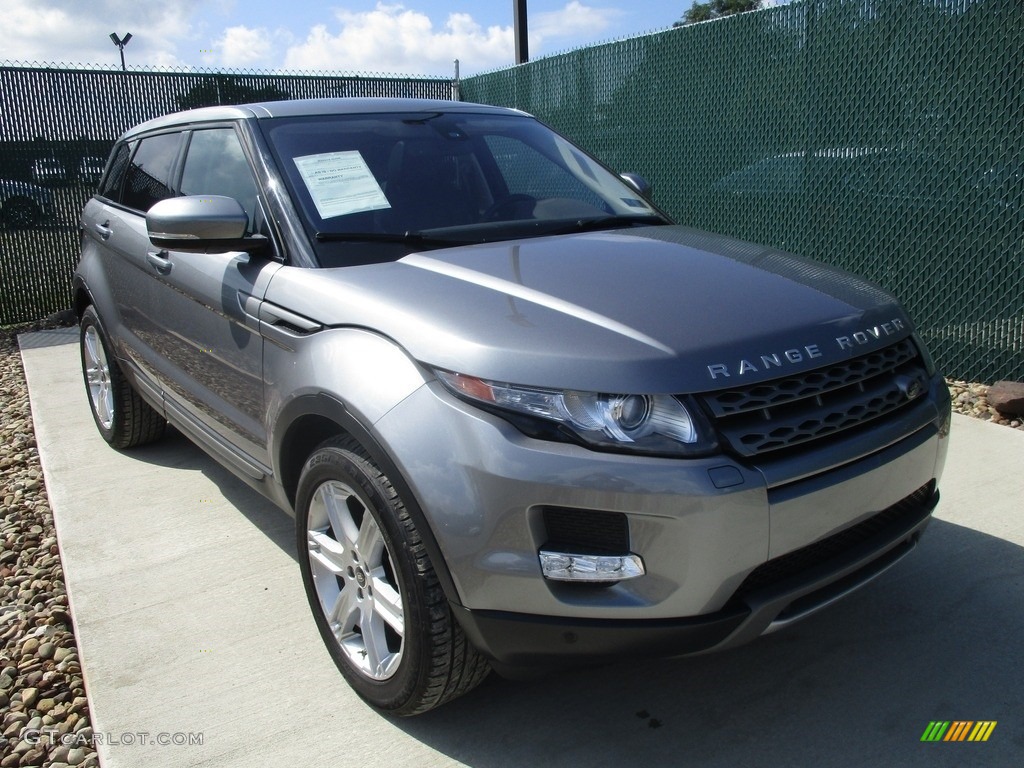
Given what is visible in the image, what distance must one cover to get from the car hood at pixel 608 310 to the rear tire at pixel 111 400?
7.67 ft

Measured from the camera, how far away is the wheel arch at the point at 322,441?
7.15ft

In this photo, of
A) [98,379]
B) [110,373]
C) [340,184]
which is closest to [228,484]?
[110,373]

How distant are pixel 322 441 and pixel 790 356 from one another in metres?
1.39

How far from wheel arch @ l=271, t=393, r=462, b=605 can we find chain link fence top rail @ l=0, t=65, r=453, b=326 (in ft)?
25.2

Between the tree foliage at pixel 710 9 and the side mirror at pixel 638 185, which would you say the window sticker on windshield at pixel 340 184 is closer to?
the side mirror at pixel 638 185

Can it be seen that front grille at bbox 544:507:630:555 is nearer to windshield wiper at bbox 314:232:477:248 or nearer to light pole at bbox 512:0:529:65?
windshield wiper at bbox 314:232:477:248

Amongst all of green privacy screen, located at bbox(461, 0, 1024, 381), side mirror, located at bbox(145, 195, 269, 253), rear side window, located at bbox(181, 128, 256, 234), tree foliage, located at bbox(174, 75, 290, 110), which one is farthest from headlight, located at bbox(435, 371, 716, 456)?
tree foliage, located at bbox(174, 75, 290, 110)

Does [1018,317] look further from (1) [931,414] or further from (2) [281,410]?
(2) [281,410]

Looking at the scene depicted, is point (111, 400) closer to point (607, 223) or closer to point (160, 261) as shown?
point (160, 261)

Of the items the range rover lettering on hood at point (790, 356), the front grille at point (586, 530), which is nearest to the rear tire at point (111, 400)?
the front grille at point (586, 530)

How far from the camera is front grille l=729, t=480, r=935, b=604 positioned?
7.04 ft

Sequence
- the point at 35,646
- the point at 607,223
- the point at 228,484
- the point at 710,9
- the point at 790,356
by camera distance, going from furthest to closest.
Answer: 1. the point at 710,9
2. the point at 228,484
3. the point at 607,223
4. the point at 35,646
5. the point at 790,356
